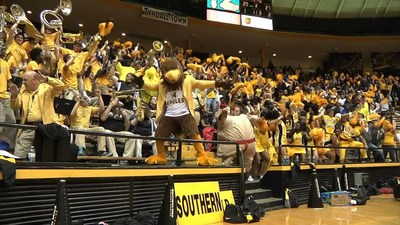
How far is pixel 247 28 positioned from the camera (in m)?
21.7

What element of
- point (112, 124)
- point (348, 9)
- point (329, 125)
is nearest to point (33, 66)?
point (112, 124)

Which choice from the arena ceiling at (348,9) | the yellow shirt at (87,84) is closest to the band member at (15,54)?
the yellow shirt at (87,84)

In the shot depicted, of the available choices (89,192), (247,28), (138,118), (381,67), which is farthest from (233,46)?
(89,192)

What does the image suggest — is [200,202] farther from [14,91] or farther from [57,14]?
[57,14]

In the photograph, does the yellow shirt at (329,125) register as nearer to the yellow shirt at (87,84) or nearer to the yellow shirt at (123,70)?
the yellow shirt at (123,70)

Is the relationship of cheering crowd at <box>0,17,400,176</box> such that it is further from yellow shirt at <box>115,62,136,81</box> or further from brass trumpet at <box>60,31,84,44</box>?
brass trumpet at <box>60,31,84,44</box>

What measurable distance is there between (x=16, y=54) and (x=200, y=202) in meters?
5.00

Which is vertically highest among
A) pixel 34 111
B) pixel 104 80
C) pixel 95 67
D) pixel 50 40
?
pixel 50 40

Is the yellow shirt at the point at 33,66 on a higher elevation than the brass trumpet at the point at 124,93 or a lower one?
higher

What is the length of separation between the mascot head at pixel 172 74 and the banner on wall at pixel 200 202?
1419 millimetres

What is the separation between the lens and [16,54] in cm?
855

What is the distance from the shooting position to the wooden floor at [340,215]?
648cm

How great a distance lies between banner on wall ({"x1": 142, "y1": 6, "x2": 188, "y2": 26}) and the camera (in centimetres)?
1781

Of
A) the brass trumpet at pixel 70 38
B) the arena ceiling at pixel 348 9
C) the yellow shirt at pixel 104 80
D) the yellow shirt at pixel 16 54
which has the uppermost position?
the arena ceiling at pixel 348 9
